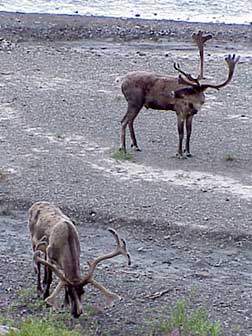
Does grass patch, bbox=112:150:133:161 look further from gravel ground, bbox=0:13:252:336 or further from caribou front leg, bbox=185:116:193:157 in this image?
caribou front leg, bbox=185:116:193:157

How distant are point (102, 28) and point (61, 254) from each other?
1798cm

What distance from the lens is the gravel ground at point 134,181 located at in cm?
1014

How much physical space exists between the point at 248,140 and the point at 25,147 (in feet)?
10.4

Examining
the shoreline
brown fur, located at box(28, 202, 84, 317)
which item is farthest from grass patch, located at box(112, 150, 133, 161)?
the shoreline

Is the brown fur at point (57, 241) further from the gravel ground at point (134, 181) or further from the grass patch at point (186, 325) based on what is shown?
the grass patch at point (186, 325)

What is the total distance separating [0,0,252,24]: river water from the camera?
3169 cm

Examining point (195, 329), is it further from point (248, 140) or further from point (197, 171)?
point (248, 140)

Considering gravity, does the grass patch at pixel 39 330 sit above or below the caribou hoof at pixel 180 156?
above

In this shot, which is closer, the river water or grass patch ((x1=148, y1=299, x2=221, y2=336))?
grass patch ((x1=148, y1=299, x2=221, y2=336))

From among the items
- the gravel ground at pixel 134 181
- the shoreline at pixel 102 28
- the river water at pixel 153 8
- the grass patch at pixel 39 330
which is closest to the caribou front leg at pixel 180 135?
the gravel ground at pixel 134 181

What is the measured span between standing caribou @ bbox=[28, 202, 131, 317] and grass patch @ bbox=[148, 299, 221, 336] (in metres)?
0.45

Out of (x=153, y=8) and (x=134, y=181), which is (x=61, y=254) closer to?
(x=134, y=181)

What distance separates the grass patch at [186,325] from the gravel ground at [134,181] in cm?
21

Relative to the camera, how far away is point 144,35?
1019 inches
